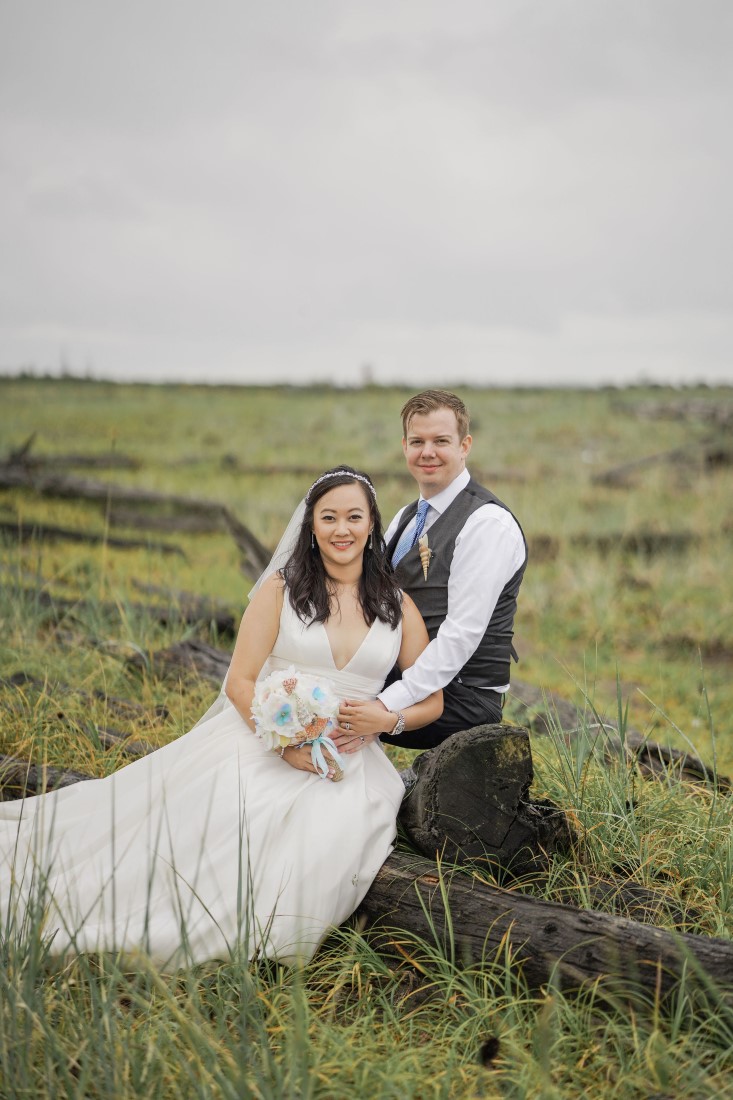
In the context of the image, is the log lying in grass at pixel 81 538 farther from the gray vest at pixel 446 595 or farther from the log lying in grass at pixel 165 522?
the gray vest at pixel 446 595

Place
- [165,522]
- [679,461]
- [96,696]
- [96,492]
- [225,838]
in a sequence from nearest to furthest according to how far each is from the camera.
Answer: [225,838]
[96,696]
[165,522]
[96,492]
[679,461]

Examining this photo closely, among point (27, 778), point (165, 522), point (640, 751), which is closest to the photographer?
point (640, 751)

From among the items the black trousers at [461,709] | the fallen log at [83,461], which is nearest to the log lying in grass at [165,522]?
the fallen log at [83,461]

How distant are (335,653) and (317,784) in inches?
26.5

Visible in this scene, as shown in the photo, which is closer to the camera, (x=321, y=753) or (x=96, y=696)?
(x=321, y=753)

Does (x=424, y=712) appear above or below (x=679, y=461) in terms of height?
below

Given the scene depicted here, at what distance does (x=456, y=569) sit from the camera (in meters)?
4.73

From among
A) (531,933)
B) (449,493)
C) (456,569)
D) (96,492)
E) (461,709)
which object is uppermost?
(449,493)

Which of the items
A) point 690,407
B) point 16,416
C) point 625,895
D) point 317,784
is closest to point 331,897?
point 317,784

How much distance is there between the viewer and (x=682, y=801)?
4855 millimetres

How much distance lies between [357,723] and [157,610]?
14.1ft

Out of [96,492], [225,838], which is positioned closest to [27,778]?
[225,838]

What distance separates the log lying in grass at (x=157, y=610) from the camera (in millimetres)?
7930

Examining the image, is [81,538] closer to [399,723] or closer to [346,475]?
[346,475]
